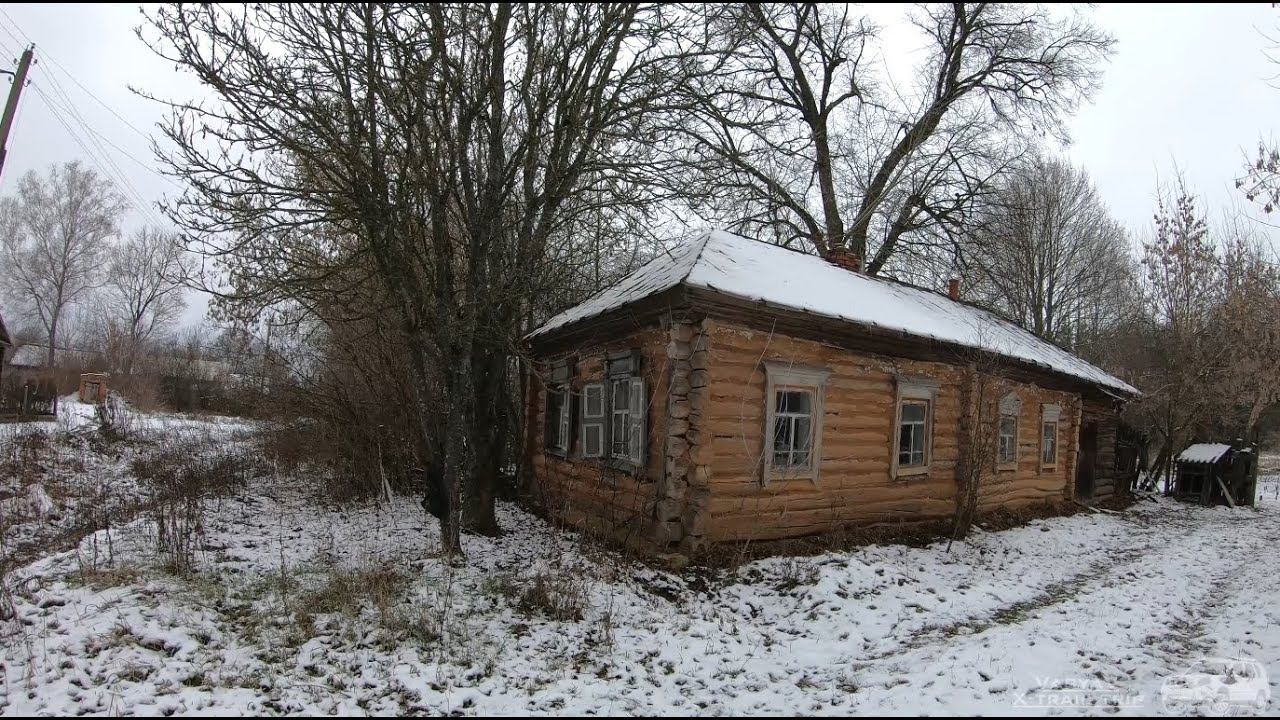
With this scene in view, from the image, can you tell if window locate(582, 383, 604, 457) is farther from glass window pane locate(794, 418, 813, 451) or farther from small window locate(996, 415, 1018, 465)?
small window locate(996, 415, 1018, 465)

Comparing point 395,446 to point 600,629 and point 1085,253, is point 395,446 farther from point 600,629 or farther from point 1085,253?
point 1085,253

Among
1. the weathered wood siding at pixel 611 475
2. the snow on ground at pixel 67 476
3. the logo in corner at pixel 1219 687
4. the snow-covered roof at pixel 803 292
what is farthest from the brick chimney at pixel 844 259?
the snow on ground at pixel 67 476

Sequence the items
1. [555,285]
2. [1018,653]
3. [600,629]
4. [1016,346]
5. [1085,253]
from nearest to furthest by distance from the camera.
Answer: [1018,653] < [600,629] < [555,285] < [1016,346] < [1085,253]

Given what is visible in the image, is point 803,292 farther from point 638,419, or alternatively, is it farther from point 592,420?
point 592,420

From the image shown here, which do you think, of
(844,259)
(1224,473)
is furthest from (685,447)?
(1224,473)

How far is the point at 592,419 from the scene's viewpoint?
33.9 feet

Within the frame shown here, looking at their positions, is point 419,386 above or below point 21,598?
above

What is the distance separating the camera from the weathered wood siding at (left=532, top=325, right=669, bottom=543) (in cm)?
818


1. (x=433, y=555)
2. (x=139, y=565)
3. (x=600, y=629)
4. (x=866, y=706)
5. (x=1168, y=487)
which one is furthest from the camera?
(x=1168, y=487)

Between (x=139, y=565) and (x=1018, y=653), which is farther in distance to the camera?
(x=139, y=565)

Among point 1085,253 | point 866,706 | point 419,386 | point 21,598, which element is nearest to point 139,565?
point 21,598

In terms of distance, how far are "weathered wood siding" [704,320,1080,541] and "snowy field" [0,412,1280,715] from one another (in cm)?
73

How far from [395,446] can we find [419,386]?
392 cm

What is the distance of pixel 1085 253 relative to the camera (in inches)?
1026
